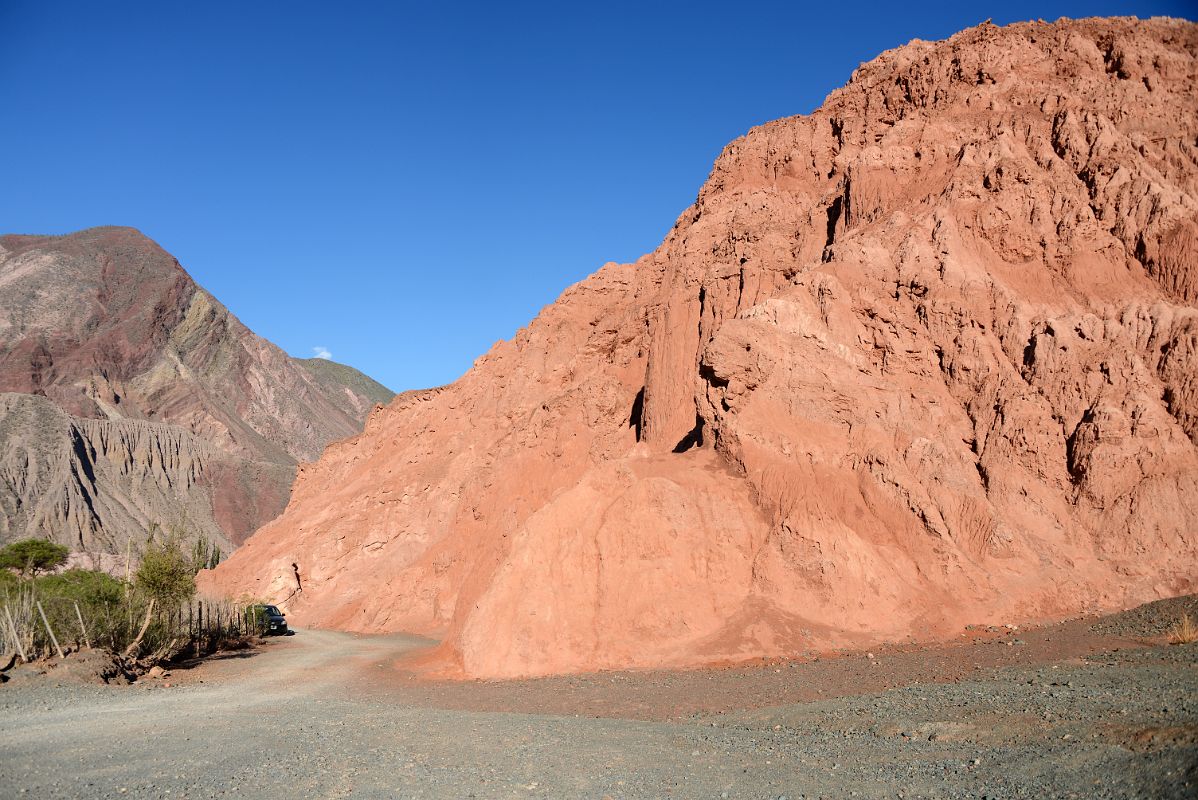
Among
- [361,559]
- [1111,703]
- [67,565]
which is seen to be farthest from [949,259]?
[67,565]

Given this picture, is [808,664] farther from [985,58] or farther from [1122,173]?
[985,58]

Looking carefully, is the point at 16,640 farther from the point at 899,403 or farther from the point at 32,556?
the point at 32,556

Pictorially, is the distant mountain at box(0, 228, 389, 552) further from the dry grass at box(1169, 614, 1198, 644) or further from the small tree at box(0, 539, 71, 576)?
the dry grass at box(1169, 614, 1198, 644)

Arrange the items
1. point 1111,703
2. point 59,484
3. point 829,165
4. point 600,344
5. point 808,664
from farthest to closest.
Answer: point 59,484 → point 600,344 → point 829,165 → point 808,664 → point 1111,703

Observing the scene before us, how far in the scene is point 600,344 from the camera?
38.1 m

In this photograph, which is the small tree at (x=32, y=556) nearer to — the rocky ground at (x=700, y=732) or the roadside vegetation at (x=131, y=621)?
the roadside vegetation at (x=131, y=621)

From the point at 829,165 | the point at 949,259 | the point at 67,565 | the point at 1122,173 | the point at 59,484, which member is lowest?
the point at 67,565

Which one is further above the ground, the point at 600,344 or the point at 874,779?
the point at 600,344

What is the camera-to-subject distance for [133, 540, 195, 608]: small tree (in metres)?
25.0

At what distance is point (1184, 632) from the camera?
1409 centimetres

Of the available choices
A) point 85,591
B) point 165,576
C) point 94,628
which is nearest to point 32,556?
point 85,591

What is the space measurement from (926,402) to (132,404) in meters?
119

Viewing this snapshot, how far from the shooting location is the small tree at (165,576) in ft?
82.1

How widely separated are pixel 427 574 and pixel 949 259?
78.8 ft
